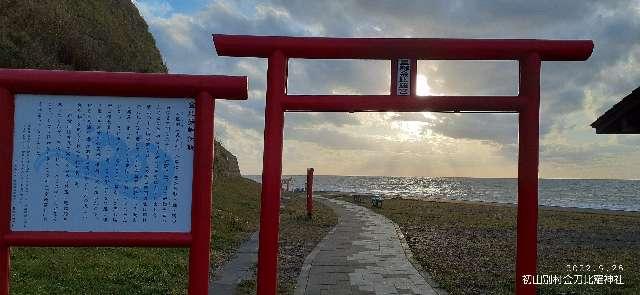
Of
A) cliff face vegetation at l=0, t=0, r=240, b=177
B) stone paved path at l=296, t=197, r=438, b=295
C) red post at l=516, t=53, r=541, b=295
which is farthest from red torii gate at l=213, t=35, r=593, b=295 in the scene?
cliff face vegetation at l=0, t=0, r=240, b=177

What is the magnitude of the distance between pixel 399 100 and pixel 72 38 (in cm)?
1879

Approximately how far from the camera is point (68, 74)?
490 cm

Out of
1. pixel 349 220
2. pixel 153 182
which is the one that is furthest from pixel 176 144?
pixel 349 220

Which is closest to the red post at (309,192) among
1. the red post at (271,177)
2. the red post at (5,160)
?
the red post at (271,177)

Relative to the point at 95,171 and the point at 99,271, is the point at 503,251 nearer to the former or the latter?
the point at 99,271

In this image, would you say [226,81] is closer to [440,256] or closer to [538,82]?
[538,82]

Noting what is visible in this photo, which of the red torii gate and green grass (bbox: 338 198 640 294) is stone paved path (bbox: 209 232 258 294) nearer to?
the red torii gate

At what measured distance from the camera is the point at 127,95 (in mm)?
5008

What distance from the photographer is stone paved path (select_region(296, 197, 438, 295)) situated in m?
8.88

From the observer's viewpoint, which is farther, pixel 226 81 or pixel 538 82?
pixel 538 82

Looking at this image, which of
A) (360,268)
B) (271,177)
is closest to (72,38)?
(360,268)

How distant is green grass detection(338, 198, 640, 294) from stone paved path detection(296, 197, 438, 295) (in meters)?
0.60

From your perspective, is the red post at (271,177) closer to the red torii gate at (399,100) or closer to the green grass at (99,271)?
the red torii gate at (399,100)

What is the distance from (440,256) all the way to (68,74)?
10252mm
